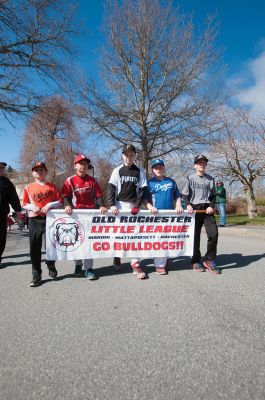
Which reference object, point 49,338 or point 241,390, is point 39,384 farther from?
point 241,390

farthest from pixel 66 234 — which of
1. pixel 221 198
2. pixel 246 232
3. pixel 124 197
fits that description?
pixel 221 198

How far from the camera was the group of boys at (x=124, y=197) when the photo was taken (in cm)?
469

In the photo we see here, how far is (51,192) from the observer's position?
Result: 15.7 ft

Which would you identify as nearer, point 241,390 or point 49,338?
point 241,390

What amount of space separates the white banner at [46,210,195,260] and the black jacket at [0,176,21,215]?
4.85ft

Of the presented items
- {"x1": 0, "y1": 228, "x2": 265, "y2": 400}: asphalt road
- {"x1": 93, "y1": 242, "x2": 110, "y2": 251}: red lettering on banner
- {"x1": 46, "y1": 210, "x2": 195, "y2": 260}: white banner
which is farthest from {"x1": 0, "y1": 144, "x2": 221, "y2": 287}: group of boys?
{"x1": 0, "y1": 228, "x2": 265, "y2": 400}: asphalt road

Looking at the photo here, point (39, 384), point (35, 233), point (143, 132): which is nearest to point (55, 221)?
point (35, 233)

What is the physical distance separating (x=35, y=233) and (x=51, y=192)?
2.25 feet

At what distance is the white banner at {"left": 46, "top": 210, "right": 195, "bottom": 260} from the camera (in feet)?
15.8

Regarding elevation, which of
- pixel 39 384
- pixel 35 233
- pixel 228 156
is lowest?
pixel 39 384

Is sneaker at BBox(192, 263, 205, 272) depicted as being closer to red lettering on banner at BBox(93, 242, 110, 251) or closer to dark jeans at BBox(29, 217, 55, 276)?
red lettering on banner at BBox(93, 242, 110, 251)

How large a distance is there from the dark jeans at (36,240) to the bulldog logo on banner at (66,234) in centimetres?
17

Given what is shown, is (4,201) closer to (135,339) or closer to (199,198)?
(199,198)

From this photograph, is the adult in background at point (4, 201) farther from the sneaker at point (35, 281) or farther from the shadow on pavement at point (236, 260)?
the shadow on pavement at point (236, 260)
